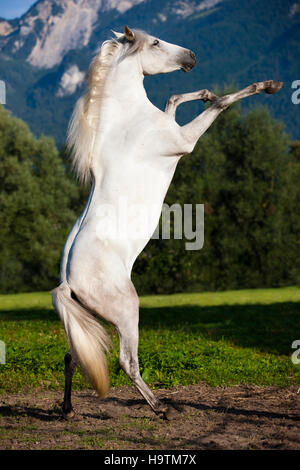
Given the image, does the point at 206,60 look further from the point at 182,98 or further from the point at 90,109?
the point at 90,109

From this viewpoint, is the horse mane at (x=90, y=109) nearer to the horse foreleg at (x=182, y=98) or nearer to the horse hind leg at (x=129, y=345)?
the horse foreleg at (x=182, y=98)

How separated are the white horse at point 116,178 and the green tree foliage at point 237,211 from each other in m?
24.6

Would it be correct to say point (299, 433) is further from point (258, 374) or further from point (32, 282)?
point (32, 282)

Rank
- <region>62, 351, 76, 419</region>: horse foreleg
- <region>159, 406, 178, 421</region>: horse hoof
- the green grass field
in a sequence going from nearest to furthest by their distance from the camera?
<region>159, 406, 178, 421</region>: horse hoof, <region>62, 351, 76, 419</region>: horse foreleg, the green grass field

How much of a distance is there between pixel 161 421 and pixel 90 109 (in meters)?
2.64

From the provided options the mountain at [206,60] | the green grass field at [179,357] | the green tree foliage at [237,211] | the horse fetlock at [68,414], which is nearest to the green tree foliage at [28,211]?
the green tree foliage at [237,211]

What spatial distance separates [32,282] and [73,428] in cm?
2793

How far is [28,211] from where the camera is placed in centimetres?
2995

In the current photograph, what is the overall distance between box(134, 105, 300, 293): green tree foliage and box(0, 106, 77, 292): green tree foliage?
19.6ft

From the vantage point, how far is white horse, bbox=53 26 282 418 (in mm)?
3762

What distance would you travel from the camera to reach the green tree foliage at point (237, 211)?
1162 inches

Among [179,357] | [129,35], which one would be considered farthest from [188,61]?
[179,357]

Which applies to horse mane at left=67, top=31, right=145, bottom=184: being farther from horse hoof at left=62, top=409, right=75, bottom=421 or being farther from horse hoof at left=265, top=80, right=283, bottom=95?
horse hoof at left=62, top=409, right=75, bottom=421

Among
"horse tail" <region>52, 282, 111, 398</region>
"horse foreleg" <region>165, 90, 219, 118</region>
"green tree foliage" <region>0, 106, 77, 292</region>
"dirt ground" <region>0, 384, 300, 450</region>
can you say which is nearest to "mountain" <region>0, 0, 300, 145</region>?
"green tree foliage" <region>0, 106, 77, 292</region>
